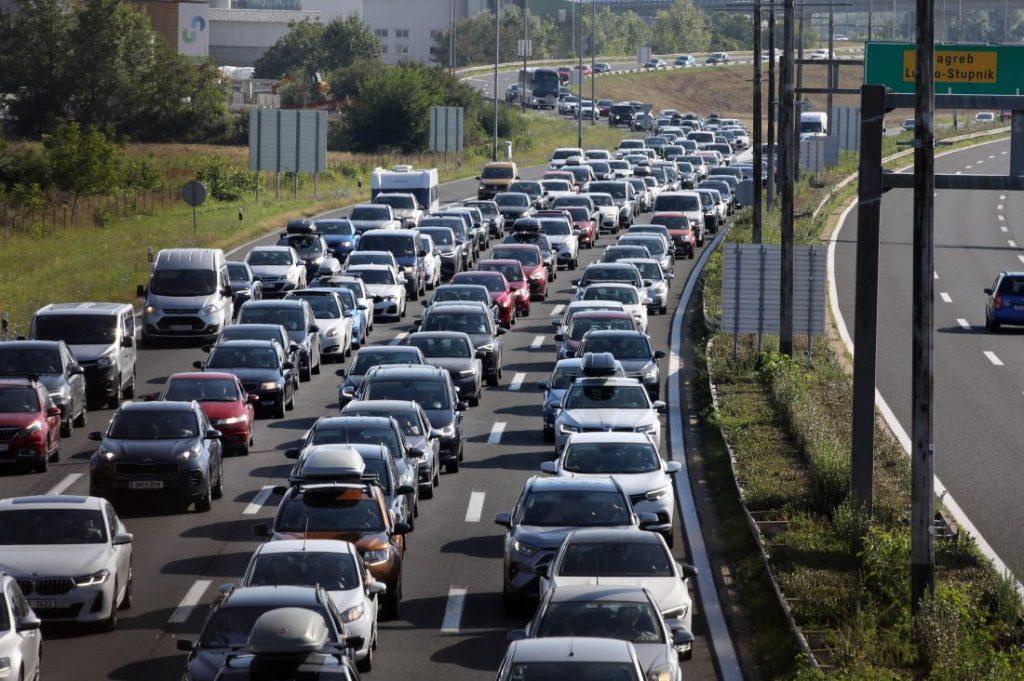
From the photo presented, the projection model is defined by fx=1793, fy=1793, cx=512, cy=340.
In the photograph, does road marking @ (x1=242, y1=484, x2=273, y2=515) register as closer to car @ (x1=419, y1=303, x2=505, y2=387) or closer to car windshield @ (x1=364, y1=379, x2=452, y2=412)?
Result: car windshield @ (x1=364, y1=379, x2=452, y2=412)

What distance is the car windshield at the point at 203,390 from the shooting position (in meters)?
29.1

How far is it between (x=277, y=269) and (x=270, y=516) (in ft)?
79.5

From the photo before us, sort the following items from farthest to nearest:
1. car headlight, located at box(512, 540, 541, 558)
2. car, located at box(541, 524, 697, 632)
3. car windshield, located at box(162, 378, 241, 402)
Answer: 1. car windshield, located at box(162, 378, 241, 402)
2. car headlight, located at box(512, 540, 541, 558)
3. car, located at box(541, 524, 697, 632)

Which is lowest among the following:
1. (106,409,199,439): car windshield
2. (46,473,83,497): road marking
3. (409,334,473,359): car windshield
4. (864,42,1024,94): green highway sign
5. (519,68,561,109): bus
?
(46,473,83,497): road marking

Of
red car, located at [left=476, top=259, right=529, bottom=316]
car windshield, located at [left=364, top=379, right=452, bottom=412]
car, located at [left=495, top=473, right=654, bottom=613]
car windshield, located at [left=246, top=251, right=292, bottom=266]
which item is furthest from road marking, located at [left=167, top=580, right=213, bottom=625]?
car windshield, located at [left=246, top=251, right=292, bottom=266]

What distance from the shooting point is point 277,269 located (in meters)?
48.4

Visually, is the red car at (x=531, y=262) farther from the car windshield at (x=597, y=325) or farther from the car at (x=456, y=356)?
the car at (x=456, y=356)

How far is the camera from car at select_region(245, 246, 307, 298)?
47.9 m

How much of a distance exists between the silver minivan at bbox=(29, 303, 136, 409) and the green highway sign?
1458 centimetres

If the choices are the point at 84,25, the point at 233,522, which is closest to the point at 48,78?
the point at 84,25

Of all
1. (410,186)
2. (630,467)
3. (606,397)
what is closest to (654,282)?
(606,397)

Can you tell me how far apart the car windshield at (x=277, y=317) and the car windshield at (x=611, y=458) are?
1467cm

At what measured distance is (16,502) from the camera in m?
18.9

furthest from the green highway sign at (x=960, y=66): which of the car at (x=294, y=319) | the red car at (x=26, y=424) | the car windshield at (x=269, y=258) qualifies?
the car windshield at (x=269, y=258)
